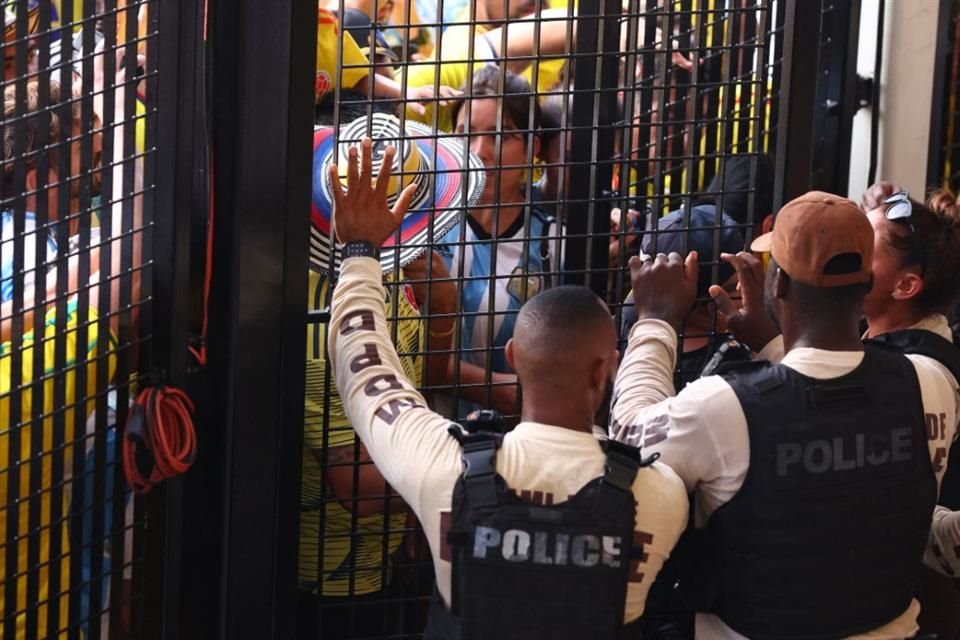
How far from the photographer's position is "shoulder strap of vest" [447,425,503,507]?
6.73 ft

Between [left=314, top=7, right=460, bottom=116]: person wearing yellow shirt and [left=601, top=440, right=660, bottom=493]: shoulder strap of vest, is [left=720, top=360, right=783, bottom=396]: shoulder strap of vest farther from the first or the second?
[left=314, top=7, right=460, bottom=116]: person wearing yellow shirt

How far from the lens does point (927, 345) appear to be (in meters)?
2.63

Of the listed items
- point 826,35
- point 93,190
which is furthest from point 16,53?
point 826,35

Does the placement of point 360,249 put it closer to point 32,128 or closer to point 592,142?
point 32,128

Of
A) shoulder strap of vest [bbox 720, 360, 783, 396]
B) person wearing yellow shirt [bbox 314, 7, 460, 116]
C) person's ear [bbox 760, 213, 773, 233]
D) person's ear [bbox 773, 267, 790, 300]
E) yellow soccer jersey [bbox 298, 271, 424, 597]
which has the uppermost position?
person wearing yellow shirt [bbox 314, 7, 460, 116]

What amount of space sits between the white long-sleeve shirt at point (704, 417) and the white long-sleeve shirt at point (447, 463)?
0.26 ft

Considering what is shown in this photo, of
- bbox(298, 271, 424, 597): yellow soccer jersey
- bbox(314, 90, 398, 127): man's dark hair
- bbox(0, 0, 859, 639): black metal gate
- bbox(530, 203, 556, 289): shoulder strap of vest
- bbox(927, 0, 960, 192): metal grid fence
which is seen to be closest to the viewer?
bbox(0, 0, 859, 639): black metal gate

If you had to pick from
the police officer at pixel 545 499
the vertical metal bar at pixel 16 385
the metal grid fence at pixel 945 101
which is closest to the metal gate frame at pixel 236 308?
the vertical metal bar at pixel 16 385

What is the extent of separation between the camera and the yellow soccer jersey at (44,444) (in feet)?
7.64

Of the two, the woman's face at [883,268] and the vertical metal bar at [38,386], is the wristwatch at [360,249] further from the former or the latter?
the woman's face at [883,268]

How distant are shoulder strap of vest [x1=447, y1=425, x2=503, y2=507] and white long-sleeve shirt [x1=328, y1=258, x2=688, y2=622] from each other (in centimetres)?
2

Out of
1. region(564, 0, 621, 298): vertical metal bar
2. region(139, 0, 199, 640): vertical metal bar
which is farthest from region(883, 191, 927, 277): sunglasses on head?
region(139, 0, 199, 640): vertical metal bar

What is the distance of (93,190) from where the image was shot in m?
2.36

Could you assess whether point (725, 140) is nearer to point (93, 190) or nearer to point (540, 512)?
point (540, 512)
